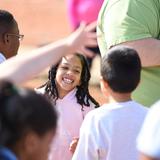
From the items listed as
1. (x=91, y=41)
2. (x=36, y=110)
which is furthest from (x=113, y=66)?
(x=36, y=110)

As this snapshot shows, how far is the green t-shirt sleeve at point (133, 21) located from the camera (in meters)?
4.66

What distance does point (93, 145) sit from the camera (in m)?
4.19

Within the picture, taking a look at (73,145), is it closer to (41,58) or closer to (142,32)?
(142,32)

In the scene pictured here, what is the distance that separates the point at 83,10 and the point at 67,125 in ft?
14.6

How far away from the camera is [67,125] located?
16.8 feet

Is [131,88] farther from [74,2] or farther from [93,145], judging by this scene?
[74,2]

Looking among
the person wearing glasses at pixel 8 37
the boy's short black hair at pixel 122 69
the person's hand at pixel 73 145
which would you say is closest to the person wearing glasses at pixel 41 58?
the boy's short black hair at pixel 122 69

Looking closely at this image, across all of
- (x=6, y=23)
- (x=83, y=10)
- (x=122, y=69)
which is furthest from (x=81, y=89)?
(x=83, y=10)

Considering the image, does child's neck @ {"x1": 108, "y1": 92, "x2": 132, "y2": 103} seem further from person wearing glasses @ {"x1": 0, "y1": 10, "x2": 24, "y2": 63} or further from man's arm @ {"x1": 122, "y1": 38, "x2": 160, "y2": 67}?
person wearing glasses @ {"x1": 0, "y1": 10, "x2": 24, "y2": 63}

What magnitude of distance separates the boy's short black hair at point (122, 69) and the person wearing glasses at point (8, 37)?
1.16 meters

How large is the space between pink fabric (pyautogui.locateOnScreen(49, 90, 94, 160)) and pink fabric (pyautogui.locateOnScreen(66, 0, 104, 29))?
13.1 feet

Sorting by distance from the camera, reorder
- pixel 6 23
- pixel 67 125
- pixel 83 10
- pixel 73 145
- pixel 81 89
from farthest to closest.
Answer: pixel 83 10
pixel 6 23
pixel 81 89
pixel 67 125
pixel 73 145

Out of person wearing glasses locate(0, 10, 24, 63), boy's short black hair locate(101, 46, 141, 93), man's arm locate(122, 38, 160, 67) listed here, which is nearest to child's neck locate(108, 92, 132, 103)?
boy's short black hair locate(101, 46, 141, 93)

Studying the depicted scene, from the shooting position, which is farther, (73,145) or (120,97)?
(73,145)
